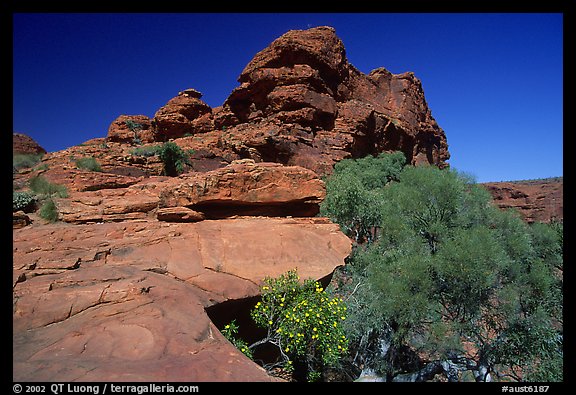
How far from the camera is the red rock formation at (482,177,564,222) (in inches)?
1283

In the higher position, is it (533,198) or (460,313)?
(533,198)

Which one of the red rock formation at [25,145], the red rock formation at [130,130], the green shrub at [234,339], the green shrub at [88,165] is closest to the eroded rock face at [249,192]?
the green shrub at [234,339]

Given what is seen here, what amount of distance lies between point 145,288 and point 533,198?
1659 inches

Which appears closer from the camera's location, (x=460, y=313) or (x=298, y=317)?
(x=298, y=317)

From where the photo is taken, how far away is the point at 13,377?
2.92 meters

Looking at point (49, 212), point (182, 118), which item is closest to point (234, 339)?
point (49, 212)

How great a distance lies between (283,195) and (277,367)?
3.44m

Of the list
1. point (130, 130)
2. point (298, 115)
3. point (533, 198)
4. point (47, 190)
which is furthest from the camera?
point (130, 130)

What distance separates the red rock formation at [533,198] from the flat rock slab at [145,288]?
106 ft

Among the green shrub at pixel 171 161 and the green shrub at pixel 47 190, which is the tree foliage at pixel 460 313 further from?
the green shrub at pixel 171 161

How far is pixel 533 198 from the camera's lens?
116 ft

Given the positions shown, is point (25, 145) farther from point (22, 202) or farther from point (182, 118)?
point (22, 202)
